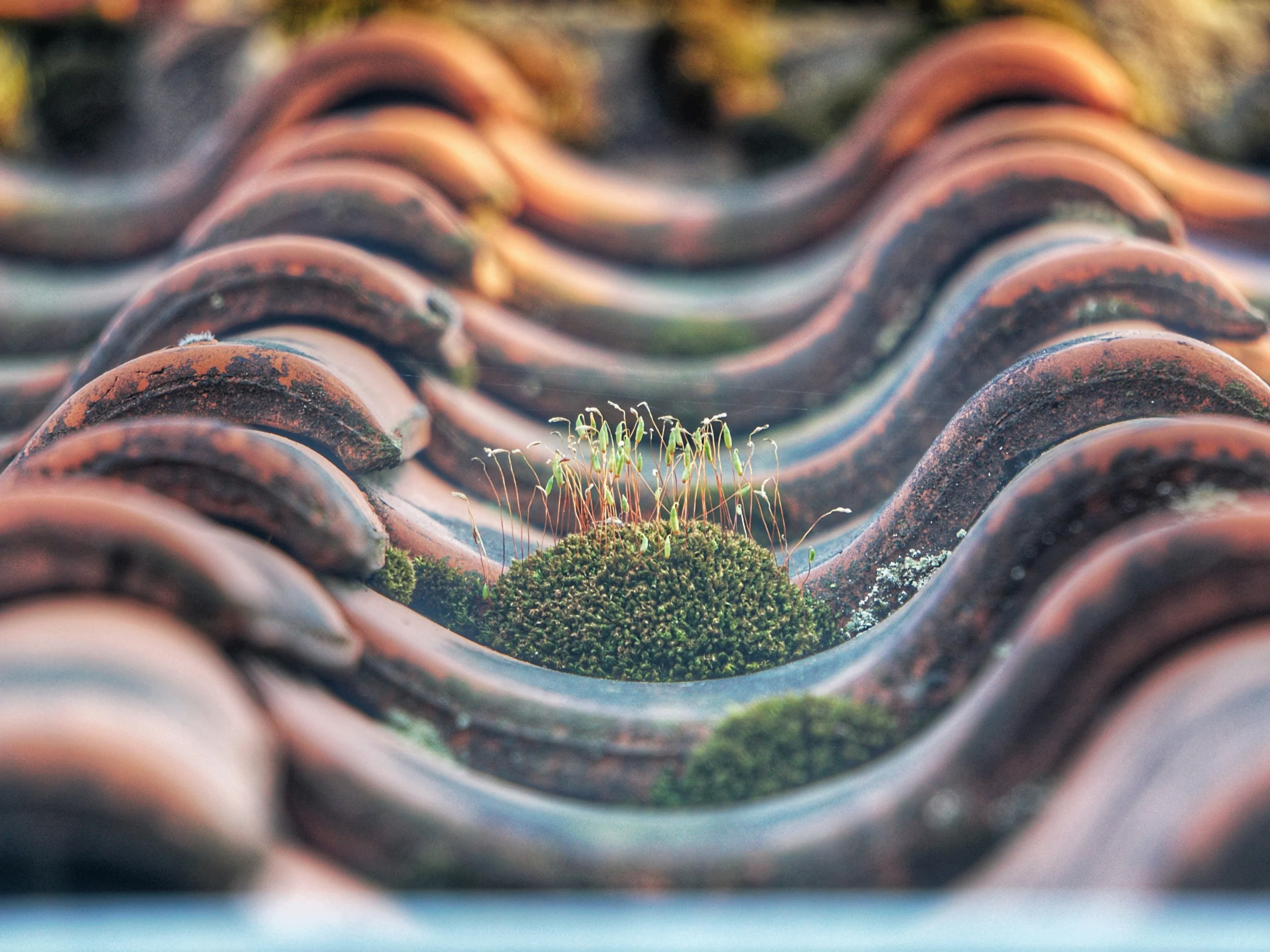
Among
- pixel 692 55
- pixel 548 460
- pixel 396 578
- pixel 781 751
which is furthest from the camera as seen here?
pixel 692 55

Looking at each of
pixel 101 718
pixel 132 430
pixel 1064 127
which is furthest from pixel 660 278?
pixel 101 718

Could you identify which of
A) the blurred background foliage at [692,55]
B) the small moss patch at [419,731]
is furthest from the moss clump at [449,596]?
the blurred background foliage at [692,55]

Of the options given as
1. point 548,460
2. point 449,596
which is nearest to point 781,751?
point 449,596

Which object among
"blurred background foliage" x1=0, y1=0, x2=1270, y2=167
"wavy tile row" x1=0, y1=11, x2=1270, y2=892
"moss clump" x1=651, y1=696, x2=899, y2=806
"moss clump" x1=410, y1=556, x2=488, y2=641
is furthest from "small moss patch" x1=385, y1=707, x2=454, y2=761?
"blurred background foliage" x1=0, y1=0, x2=1270, y2=167

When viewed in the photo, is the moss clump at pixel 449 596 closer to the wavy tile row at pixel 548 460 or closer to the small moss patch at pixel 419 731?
the wavy tile row at pixel 548 460

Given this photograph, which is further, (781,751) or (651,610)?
(651,610)

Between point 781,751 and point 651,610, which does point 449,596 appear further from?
point 781,751

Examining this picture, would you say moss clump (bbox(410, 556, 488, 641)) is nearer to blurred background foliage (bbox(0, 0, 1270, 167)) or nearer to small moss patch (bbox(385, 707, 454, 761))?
small moss patch (bbox(385, 707, 454, 761))
